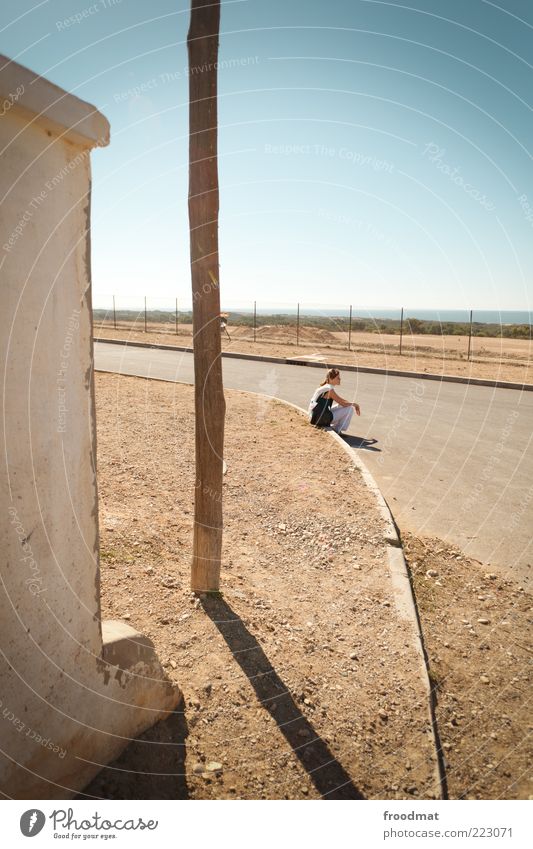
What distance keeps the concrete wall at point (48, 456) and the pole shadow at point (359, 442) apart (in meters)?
6.63

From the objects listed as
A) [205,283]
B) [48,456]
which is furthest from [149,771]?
[205,283]

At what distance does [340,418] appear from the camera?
955 cm

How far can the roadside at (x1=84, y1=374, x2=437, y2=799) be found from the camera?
2.77m

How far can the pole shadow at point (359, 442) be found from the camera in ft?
29.0

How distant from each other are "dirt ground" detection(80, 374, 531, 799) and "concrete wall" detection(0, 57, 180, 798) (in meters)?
0.42

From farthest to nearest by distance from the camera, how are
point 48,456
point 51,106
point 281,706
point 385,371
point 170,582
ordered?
point 385,371
point 170,582
point 281,706
point 48,456
point 51,106

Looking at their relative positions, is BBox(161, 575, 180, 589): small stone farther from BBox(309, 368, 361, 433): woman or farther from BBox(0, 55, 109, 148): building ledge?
BBox(309, 368, 361, 433): woman

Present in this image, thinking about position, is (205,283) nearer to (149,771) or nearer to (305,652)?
(305,652)

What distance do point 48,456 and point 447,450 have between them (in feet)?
23.8

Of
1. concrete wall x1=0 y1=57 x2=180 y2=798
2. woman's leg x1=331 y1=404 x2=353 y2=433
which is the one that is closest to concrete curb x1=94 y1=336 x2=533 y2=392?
woman's leg x1=331 y1=404 x2=353 y2=433

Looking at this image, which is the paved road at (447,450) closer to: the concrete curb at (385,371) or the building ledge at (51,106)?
the concrete curb at (385,371)

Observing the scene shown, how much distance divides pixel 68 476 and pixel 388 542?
148 inches

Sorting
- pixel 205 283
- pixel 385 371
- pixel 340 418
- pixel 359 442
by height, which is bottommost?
pixel 359 442

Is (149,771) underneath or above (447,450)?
underneath
